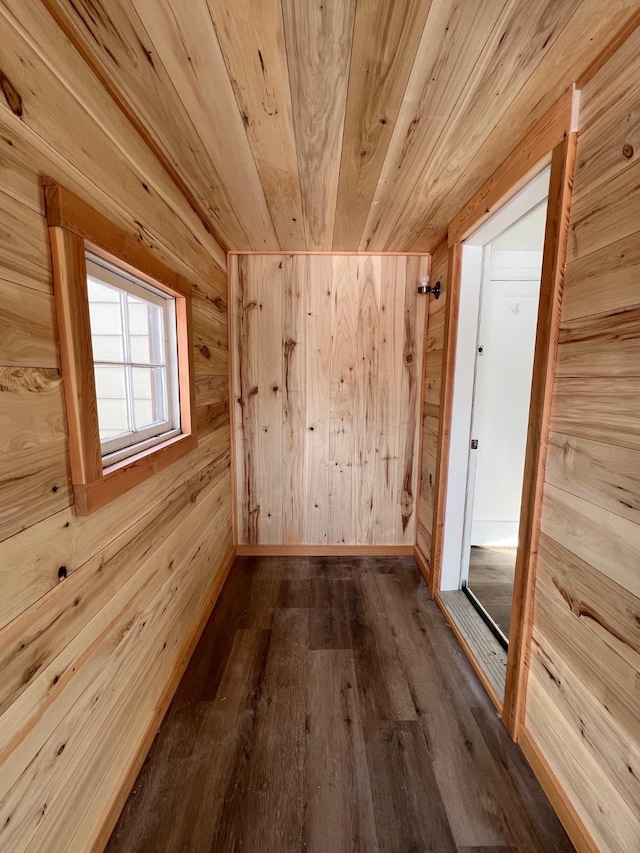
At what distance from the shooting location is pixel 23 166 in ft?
2.43

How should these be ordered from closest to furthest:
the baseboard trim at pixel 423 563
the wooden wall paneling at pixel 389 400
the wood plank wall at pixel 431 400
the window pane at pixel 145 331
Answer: the window pane at pixel 145 331 < the wood plank wall at pixel 431 400 < the baseboard trim at pixel 423 563 < the wooden wall paneling at pixel 389 400

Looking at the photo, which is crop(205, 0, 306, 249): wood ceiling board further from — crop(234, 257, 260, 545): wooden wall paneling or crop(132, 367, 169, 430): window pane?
crop(132, 367, 169, 430): window pane

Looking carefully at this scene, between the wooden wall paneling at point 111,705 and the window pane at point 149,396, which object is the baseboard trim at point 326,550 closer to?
the wooden wall paneling at point 111,705

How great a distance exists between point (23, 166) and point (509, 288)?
2.76 metres

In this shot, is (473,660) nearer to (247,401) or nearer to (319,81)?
(247,401)

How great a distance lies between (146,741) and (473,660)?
144 cm

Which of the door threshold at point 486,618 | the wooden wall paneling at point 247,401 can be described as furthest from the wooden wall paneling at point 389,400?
the wooden wall paneling at point 247,401

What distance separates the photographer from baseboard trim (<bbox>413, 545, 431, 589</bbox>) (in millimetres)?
2291

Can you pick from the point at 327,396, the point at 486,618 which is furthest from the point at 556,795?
the point at 327,396

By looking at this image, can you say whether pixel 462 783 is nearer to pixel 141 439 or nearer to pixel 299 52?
pixel 141 439

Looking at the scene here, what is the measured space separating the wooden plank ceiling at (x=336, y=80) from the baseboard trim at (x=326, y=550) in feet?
7.54

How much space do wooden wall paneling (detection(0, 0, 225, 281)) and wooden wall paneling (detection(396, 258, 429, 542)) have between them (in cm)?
164

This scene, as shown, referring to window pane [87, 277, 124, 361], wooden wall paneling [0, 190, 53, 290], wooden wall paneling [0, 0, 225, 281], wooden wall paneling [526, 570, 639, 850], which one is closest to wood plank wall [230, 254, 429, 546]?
wooden wall paneling [0, 0, 225, 281]

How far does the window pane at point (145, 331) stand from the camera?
1373mm
